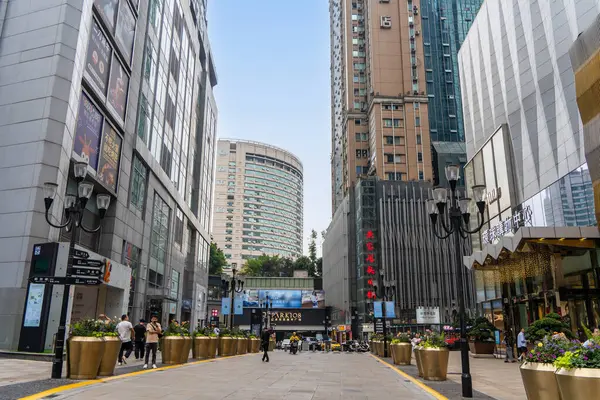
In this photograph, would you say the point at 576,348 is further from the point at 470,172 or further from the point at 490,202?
the point at 470,172

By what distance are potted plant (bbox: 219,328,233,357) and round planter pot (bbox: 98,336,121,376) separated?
1147 centimetres

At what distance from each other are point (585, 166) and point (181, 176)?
35808 millimetres

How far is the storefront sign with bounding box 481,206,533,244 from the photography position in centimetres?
3058

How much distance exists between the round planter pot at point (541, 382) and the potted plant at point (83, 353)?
9341 mm

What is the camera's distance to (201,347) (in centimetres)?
2044

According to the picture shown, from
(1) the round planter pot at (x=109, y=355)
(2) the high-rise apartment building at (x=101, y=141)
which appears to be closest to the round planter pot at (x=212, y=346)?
(2) the high-rise apartment building at (x=101, y=141)

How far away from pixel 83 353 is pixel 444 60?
312ft

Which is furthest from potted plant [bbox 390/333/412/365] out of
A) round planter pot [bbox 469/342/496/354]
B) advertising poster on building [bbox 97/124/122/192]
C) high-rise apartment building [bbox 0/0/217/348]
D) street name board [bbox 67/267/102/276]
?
advertising poster on building [bbox 97/124/122/192]

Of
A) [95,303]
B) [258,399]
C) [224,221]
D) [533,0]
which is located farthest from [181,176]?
[224,221]

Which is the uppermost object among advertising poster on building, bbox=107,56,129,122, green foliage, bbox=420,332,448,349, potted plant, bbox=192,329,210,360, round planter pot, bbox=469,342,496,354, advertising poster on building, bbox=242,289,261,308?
advertising poster on building, bbox=107,56,129,122

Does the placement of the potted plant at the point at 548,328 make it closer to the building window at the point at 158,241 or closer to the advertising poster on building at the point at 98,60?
the advertising poster on building at the point at 98,60

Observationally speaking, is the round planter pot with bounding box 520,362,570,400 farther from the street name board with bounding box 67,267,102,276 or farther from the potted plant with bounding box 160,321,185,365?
the potted plant with bounding box 160,321,185,365

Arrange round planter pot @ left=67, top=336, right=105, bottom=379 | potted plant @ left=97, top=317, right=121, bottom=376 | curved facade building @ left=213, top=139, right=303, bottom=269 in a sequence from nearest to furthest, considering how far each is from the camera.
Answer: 1. round planter pot @ left=67, top=336, right=105, bottom=379
2. potted plant @ left=97, top=317, right=121, bottom=376
3. curved facade building @ left=213, top=139, right=303, bottom=269

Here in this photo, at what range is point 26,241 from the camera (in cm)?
2019
